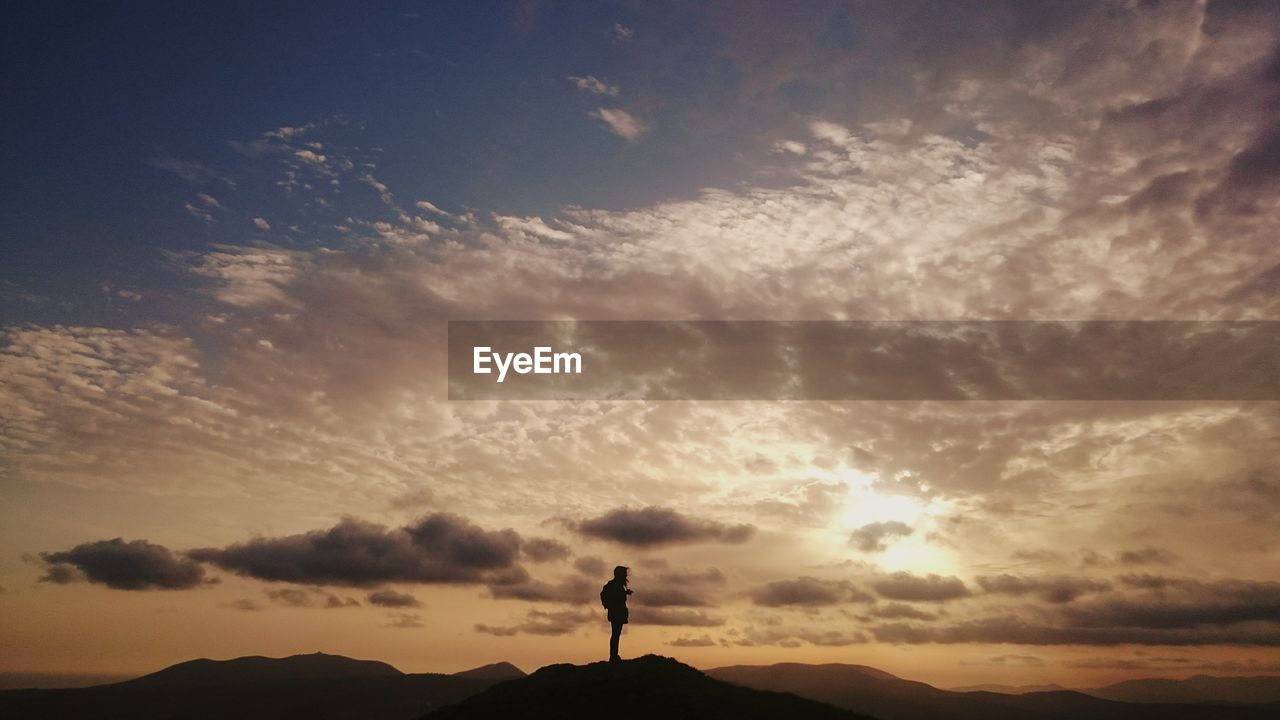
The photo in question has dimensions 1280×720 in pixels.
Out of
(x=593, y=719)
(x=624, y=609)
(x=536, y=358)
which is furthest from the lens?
(x=536, y=358)

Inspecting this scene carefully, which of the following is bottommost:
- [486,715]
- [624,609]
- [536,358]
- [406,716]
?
[406,716]

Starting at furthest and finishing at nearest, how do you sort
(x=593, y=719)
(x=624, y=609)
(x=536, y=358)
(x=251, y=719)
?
(x=251, y=719), (x=536, y=358), (x=624, y=609), (x=593, y=719)

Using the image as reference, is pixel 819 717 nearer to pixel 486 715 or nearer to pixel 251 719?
pixel 486 715

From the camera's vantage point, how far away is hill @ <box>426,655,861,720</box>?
31469 mm

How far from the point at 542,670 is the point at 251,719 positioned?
19255 cm

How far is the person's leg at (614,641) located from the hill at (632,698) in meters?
0.36

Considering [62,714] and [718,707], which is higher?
[718,707]

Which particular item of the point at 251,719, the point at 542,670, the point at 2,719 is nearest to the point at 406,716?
the point at 251,719

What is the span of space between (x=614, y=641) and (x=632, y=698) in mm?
4616

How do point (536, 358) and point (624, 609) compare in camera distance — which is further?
point (536, 358)

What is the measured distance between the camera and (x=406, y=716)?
198500 millimetres

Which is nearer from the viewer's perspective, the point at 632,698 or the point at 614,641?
the point at 632,698

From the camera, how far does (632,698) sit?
107 feet

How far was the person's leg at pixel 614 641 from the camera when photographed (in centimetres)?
3666
